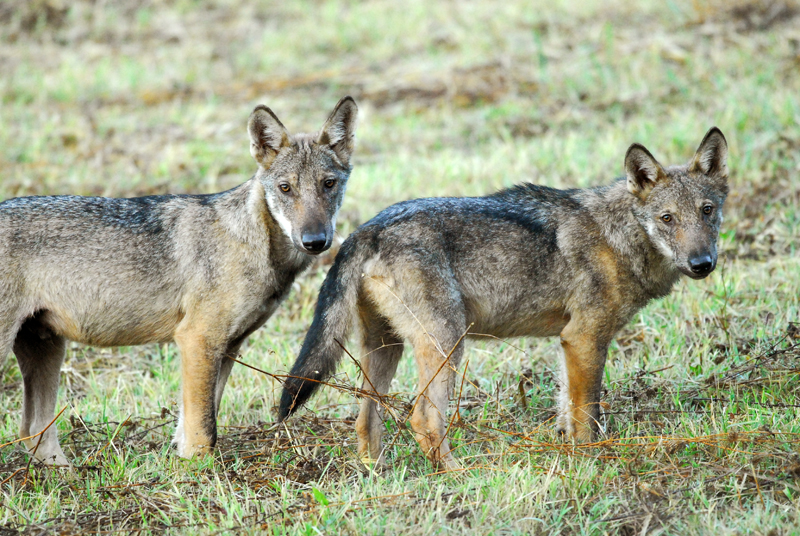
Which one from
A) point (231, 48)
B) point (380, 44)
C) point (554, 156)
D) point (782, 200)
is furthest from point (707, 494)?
point (231, 48)

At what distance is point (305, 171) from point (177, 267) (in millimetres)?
1104

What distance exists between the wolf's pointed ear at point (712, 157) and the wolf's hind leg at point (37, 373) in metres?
4.63

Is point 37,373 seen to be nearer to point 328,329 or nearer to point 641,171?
point 328,329

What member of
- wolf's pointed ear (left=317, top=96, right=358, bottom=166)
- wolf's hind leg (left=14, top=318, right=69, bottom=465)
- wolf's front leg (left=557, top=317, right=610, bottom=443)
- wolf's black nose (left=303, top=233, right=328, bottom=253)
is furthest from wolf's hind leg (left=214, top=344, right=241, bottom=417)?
wolf's front leg (left=557, top=317, right=610, bottom=443)

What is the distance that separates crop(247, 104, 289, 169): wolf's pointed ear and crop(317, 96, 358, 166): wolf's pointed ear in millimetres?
292

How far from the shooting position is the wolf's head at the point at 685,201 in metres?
5.26

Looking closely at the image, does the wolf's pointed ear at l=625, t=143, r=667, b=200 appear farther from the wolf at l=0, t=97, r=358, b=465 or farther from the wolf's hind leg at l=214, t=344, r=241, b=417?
the wolf's hind leg at l=214, t=344, r=241, b=417

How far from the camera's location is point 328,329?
16.4 feet

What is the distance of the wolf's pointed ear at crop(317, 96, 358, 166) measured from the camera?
579cm

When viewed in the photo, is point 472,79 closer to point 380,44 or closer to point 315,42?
point 380,44

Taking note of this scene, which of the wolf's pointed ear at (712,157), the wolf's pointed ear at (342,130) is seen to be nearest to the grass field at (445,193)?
the wolf's pointed ear at (712,157)

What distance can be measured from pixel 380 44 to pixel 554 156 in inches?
242

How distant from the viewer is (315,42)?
51.4ft

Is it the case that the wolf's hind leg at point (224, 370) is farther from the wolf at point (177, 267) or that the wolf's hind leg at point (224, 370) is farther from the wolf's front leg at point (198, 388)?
the wolf's front leg at point (198, 388)
